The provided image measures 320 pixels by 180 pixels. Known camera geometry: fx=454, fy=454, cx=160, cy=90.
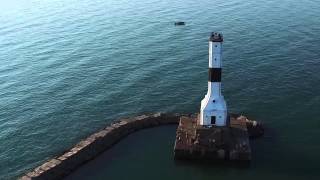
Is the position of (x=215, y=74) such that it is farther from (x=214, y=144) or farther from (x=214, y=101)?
(x=214, y=144)

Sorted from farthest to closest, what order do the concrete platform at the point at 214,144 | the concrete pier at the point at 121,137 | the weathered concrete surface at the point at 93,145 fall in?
the concrete platform at the point at 214,144 < the concrete pier at the point at 121,137 < the weathered concrete surface at the point at 93,145

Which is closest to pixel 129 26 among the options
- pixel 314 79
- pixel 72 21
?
pixel 72 21

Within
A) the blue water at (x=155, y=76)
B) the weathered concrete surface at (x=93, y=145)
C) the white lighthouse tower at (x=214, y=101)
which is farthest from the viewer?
the blue water at (x=155, y=76)

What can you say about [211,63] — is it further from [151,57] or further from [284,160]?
[151,57]

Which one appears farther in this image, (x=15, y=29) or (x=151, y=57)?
(x=15, y=29)

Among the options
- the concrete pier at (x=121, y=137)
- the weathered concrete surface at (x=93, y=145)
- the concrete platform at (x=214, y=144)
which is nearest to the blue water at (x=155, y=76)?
the concrete platform at (x=214, y=144)

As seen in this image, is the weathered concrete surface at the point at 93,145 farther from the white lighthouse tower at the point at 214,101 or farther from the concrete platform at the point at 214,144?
the white lighthouse tower at the point at 214,101

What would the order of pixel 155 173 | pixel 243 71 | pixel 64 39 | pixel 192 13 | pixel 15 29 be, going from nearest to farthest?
pixel 155 173 → pixel 243 71 → pixel 64 39 → pixel 15 29 → pixel 192 13

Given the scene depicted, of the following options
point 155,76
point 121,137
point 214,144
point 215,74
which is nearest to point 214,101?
point 215,74
